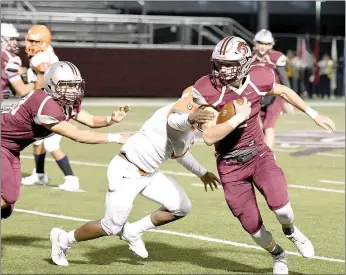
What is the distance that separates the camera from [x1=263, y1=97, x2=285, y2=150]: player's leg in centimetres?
1313

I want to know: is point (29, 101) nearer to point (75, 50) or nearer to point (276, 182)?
point (276, 182)

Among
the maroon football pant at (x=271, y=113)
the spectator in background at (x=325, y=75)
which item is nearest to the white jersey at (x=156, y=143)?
the maroon football pant at (x=271, y=113)

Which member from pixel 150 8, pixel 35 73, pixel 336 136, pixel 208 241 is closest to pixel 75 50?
pixel 150 8

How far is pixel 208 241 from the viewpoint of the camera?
8633 mm

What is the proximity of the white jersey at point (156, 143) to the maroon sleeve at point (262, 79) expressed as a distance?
578 millimetres

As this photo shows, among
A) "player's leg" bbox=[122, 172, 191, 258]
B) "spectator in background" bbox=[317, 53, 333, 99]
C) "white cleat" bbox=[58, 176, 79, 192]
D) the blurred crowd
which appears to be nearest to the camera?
"player's leg" bbox=[122, 172, 191, 258]

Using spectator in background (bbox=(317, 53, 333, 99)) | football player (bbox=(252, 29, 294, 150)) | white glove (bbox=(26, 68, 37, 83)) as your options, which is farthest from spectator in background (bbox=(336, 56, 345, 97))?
white glove (bbox=(26, 68, 37, 83))

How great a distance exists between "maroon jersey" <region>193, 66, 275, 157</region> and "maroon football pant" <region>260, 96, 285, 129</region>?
6061 mm

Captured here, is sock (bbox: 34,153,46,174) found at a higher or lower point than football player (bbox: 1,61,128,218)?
lower

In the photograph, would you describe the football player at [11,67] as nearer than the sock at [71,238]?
No

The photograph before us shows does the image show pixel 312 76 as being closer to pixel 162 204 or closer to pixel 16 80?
pixel 16 80

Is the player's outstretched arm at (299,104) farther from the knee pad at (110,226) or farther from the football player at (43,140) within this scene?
the football player at (43,140)

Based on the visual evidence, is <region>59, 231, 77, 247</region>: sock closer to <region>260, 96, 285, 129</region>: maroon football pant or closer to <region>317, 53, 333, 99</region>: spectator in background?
<region>260, 96, 285, 129</region>: maroon football pant

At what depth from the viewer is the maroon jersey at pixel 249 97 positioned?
704 centimetres
